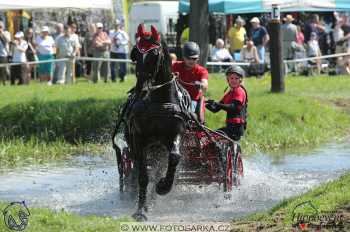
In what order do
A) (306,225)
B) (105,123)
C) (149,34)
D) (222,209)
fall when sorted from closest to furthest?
1. (306,225)
2. (149,34)
3. (222,209)
4. (105,123)

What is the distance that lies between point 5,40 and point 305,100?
11.2 meters

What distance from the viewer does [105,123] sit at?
1702 centimetres

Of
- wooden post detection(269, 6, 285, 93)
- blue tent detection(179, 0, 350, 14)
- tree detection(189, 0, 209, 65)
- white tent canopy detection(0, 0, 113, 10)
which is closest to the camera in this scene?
wooden post detection(269, 6, 285, 93)

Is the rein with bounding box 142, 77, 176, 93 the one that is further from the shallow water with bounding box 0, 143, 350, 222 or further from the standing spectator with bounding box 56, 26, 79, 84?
the standing spectator with bounding box 56, 26, 79, 84

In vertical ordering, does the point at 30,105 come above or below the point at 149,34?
below

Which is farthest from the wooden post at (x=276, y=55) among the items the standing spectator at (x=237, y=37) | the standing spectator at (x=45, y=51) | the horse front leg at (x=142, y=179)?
the standing spectator at (x=237, y=37)

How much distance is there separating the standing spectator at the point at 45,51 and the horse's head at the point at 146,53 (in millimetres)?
17229

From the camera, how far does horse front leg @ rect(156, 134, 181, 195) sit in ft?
34.6

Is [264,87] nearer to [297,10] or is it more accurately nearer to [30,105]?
[30,105]

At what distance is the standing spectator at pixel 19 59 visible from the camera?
87.0 feet

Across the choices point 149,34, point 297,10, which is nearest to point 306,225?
point 149,34

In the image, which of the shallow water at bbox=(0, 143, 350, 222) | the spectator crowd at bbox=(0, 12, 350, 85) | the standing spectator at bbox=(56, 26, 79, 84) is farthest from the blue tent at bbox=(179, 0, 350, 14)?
the shallow water at bbox=(0, 143, 350, 222)

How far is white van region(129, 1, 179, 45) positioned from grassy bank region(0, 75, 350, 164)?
16.9 metres

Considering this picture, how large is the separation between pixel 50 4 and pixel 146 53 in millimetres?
18479
